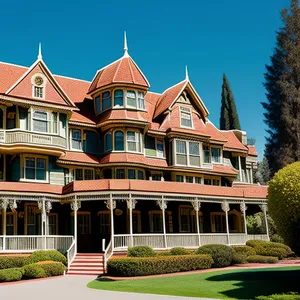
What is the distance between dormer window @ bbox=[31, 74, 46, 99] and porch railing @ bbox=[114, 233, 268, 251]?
1125 centimetres

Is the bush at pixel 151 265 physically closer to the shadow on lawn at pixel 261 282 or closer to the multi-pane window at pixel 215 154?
the shadow on lawn at pixel 261 282

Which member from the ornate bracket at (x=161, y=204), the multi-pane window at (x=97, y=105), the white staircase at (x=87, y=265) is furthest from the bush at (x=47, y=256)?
the multi-pane window at (x=97, y=105)

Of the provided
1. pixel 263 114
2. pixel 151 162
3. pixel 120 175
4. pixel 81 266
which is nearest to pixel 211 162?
pixel 151 162

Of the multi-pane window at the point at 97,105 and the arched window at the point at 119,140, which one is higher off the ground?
the multi-pane window at the point at 97,105

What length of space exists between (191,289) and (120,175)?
16.5 metres

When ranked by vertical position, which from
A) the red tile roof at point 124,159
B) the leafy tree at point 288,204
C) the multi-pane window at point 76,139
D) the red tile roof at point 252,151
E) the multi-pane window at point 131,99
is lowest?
the leafy tree at point 288,204

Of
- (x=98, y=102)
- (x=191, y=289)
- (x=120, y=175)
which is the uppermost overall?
(x=98, y=102)

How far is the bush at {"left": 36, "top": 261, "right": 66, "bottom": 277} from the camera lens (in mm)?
24000

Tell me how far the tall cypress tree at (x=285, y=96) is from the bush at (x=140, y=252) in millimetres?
27791

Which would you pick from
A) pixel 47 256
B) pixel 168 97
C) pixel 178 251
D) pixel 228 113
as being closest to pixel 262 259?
pixel 178 251

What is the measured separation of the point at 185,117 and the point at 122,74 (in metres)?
6.73

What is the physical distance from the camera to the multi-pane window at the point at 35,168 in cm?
3041

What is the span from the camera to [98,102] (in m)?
36.7

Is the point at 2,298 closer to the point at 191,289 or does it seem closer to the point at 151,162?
the point at 191,289
